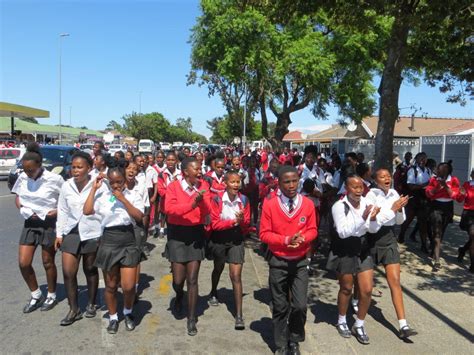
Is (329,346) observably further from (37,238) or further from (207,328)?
(37,238)

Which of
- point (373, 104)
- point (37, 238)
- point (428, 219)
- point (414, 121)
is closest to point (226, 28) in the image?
point (373, 104)

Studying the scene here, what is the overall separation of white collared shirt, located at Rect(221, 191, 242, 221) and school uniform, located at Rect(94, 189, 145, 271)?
0.98 metres

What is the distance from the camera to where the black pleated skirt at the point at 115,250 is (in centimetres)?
413

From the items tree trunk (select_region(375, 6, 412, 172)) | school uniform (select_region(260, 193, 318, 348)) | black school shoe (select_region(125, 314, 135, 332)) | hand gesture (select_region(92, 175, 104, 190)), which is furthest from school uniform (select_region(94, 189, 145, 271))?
tree trunk (select_region(375, 6, 412, 172))

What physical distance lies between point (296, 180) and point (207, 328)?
1868 millimetres

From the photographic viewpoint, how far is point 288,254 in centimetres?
379

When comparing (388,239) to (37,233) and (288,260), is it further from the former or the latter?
(37,233)

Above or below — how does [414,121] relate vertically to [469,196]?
above

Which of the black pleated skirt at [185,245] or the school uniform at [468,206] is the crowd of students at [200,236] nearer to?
the black pleated skirt at [185,245]

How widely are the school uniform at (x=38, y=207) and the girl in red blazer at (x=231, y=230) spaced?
1.73 m

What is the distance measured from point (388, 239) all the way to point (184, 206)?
7.00 ft

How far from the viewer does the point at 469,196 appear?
21.8 feet

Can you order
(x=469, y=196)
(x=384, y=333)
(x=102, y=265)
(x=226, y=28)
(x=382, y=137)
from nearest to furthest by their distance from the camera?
(x=102, y=265) → (x=384, y=333) → (x=469, y=196) → (x=382, y=137) → (x=226, y=28)

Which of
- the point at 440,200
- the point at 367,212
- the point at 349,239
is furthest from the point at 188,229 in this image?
the point at 440,200
